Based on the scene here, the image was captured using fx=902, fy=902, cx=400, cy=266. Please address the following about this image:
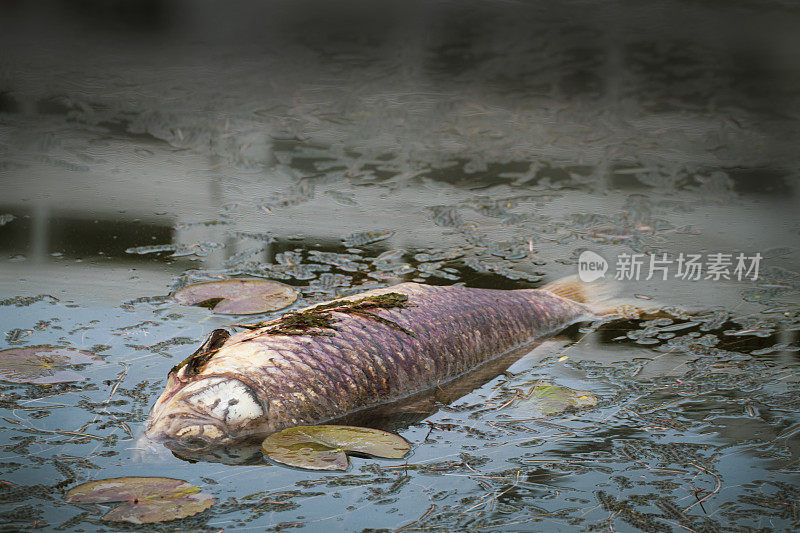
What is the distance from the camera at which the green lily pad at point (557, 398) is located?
2.73 meters

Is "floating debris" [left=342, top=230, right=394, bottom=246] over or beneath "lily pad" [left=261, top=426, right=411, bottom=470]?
over

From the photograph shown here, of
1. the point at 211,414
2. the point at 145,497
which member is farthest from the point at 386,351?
the point at 145,497

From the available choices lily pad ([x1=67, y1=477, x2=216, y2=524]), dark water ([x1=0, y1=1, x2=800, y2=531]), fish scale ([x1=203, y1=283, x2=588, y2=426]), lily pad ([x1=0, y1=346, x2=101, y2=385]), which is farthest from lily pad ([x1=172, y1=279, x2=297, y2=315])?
lily pad ([x1=67, y1=477, x2=216, y2=524])

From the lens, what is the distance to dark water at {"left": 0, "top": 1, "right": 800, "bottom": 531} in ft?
7.50

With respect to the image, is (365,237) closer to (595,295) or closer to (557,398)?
(595,295)

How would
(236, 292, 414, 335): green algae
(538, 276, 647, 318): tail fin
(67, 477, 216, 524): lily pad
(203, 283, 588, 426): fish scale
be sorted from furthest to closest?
1. (538, 276, 647, 318): tail fin
2. (236, 292, 414, 335): green algae
3. (203, 283, 588, 426): fish scale
4. (67, 477, 216, 524): lily pad

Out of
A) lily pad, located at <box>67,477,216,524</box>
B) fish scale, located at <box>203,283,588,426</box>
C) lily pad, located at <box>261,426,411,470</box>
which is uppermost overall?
fish scale, located at <box>203,283,588,426</box>

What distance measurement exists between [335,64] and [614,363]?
4526 millimetres

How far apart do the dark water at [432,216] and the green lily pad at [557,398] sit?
0.17 ft

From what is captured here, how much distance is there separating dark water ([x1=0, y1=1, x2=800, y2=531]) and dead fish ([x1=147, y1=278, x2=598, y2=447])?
0.12 metres

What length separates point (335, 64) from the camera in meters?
7.03

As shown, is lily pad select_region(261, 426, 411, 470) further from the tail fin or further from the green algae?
the tail fin

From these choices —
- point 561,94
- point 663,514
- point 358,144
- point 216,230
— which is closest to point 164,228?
point 216,230

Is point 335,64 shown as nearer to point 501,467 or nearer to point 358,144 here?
point 358,144
